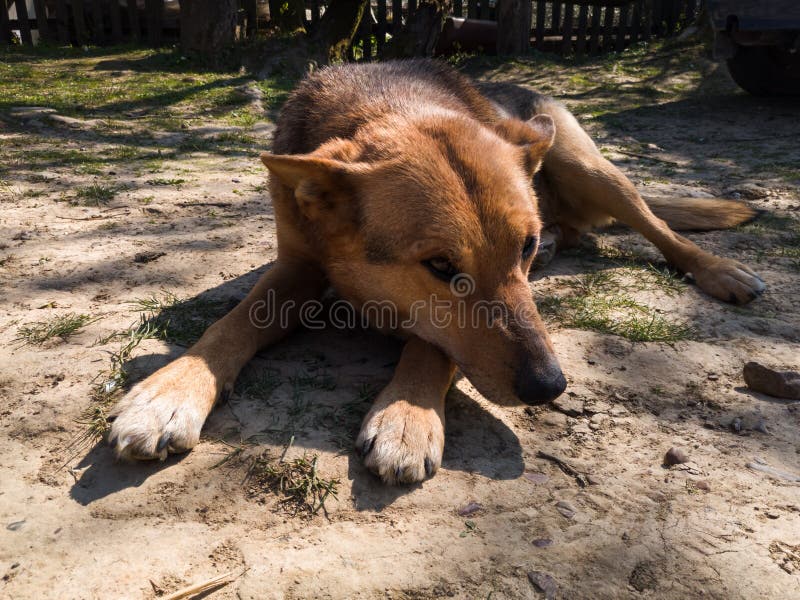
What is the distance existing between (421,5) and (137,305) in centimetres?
934

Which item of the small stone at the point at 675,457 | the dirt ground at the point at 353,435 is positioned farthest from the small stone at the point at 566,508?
the small stone at the point at 675,457

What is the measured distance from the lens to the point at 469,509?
2150 millimetres

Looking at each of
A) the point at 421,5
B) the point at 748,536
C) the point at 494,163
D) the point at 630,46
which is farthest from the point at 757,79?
the point at 748,536

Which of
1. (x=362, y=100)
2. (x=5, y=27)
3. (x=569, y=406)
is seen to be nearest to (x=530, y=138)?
(x=362, y=100)

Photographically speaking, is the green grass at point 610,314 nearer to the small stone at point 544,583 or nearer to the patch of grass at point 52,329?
the small stone at point 544,583

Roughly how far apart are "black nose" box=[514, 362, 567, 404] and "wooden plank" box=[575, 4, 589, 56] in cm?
1249

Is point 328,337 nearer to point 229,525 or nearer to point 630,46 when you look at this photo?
point 229,525

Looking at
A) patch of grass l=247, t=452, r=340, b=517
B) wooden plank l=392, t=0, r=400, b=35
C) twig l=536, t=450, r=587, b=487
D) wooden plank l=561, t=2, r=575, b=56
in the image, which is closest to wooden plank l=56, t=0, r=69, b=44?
wooden plank l=392, t=0, r=400, b=35

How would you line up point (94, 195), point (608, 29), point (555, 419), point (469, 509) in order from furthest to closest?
1. point (608, 29)
2. point (94, 195)
3. point (555, 419)
4. point (469, 509)

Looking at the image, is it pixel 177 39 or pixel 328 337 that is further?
pixel 177 39

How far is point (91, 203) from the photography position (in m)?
4.86

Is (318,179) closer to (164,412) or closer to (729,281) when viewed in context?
(164,412)

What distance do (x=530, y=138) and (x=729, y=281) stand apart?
157 centimetres

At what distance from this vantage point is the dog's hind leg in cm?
415
